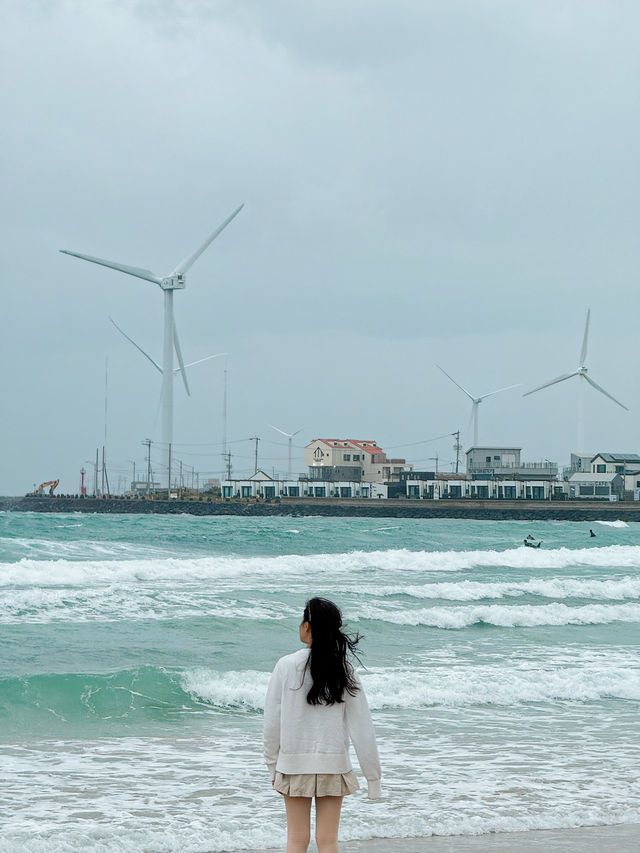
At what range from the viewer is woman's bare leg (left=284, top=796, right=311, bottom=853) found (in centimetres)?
449

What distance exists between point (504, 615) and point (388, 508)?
276ft

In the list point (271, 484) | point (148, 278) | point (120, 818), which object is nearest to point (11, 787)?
point (120, 818)

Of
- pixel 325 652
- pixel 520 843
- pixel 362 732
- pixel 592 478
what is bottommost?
pixel 520 843

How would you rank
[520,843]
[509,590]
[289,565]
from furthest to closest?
[289,565] < [509,590] < [520,843]

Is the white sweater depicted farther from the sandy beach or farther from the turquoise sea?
the turquoise sea

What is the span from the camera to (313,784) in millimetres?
4445

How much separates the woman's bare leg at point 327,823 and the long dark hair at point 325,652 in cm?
49

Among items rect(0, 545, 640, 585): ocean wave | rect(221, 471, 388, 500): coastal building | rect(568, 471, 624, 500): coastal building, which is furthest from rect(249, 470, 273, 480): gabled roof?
rect(0, 545, 640, 585): ocean wave

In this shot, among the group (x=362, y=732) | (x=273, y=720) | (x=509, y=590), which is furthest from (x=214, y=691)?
(x=509, y=590)

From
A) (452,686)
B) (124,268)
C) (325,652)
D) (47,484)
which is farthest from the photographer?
(47,484)

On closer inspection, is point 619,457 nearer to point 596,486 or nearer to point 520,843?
point 596,486

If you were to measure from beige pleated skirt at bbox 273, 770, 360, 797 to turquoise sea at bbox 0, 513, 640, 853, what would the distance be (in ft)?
7.27

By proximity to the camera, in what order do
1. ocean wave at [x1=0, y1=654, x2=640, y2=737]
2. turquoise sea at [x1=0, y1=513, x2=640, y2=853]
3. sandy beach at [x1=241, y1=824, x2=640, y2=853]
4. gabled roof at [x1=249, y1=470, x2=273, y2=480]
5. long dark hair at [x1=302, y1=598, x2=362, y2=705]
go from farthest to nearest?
gabled roof at [x1=249, y1=470, x2=273, y2=480] < ocean wave at [x1=0, y1=654, x2=640, y2=737] < turquoise sea at [x1=0, y1=513, x2=640, y2=853] < sandy beach at [x1=241, y1=824, x2=640, y2=853] < long dark hair at [x1=302, y1=598, x2=362, y2=705]

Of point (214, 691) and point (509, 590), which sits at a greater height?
point (214, 691)
